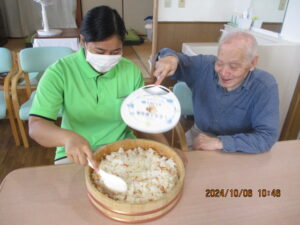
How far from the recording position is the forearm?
932 mm

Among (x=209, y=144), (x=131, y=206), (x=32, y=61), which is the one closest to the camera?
(x=131, y=206)

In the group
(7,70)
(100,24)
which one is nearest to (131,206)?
(100,24)

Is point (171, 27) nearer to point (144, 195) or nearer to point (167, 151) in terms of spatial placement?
point (167, 151)

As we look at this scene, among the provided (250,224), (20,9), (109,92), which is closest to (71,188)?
(109,92)

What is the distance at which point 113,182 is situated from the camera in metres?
0.85

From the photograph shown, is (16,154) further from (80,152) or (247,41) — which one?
(247,41)

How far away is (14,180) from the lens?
936 mm

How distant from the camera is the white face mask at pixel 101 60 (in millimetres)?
1078

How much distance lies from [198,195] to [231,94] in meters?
0.69

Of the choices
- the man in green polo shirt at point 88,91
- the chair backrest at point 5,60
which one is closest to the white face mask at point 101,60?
the man in green polo shirt at point 88,91

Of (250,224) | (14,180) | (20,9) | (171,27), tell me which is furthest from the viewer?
(20,9)

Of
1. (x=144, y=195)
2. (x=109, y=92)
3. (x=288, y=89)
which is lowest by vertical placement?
(x=288, y=89)

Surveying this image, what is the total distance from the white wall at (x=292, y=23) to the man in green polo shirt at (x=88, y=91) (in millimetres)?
1774

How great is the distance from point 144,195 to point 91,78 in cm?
62
